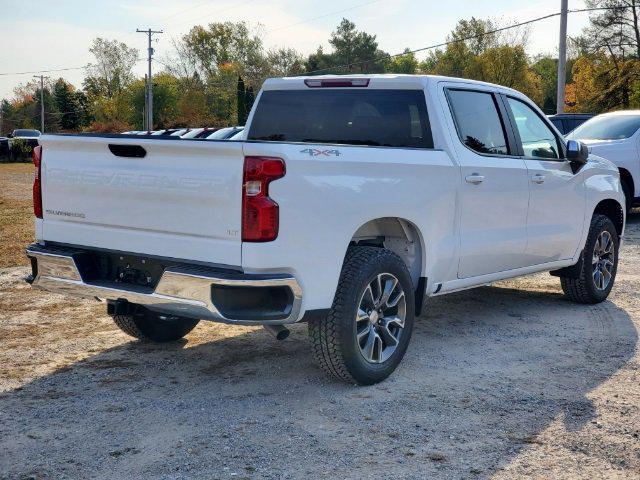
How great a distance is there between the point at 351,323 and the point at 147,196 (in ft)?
4.54

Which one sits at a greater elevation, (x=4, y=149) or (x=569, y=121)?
(x=569, y=121)

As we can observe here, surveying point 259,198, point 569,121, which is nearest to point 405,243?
point 259,198

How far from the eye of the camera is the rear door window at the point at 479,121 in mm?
6227

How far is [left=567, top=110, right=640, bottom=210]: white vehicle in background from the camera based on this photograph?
1411 cm

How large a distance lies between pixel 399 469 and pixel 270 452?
65cm

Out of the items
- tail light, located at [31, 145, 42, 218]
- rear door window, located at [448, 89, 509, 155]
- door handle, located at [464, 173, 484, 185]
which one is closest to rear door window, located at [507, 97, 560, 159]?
rear door window, located at [448, 89, 509, 155]

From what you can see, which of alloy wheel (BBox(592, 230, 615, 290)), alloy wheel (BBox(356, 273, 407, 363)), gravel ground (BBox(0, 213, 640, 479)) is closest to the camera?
gravel ground (BBox(0, 213, 640, 479))

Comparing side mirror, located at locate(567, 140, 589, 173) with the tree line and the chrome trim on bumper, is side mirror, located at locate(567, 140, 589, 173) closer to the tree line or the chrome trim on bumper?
the chrome trim on bumper

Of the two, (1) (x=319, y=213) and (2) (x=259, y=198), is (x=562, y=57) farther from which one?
(2) (x=259, y=198)

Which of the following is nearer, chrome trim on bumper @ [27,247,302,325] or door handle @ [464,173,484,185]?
chrome trim on bumper @ [27,247,302,325]

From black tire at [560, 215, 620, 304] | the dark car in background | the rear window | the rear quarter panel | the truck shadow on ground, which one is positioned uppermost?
the rear window

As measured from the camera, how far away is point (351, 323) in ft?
16.5

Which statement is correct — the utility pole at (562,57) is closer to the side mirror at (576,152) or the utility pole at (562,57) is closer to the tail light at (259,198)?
the side mirror at (576,152)

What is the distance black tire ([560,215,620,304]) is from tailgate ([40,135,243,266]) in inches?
169
